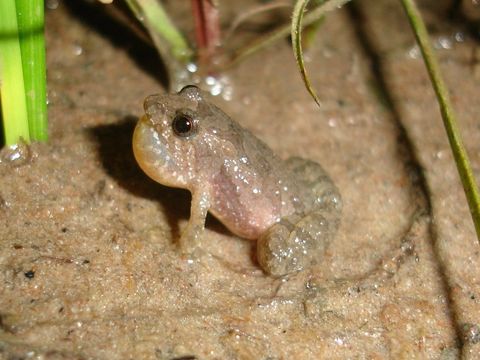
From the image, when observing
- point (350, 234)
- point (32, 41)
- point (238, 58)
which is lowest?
point (350, 234)

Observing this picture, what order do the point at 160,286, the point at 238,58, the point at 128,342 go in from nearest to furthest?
the point at 128,342, the point at 160,286, the point at 238,58

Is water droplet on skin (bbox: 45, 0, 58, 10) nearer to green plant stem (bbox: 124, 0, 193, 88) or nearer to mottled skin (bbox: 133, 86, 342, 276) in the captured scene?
green plant stem (bbox: 124, 0, 193, 88)

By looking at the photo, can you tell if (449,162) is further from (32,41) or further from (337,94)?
(32,41)

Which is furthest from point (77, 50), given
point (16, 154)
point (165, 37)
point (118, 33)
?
point (16, 154)

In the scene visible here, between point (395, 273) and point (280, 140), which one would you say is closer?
point (395, 273)

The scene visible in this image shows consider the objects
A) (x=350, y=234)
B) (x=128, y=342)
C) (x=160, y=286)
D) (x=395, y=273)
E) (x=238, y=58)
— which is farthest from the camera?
(x=238, y=58)

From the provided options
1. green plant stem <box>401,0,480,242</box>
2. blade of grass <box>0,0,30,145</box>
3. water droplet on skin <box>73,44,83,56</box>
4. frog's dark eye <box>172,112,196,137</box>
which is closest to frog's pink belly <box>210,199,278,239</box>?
frog's dark eye <box>172,112,196,137</box>

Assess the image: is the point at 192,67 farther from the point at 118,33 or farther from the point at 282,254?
the point at 282,254

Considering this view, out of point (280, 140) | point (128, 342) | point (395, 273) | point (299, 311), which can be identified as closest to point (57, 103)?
point (280, 140)
